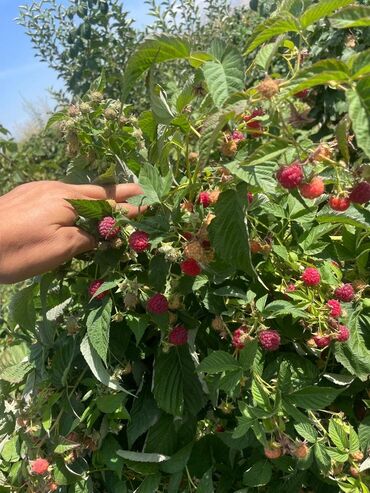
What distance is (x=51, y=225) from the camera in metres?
0.96

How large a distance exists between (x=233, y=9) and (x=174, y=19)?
829mm

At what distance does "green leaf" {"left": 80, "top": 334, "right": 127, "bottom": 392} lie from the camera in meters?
0.96

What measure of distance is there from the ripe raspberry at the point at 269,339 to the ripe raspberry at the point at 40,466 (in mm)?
475

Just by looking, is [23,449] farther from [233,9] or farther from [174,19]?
[233,9]

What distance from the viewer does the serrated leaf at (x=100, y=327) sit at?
0.89 meters

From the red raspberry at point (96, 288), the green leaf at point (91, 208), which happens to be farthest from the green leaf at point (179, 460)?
the green leaf at point (91, 208)

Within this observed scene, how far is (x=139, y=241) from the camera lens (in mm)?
888

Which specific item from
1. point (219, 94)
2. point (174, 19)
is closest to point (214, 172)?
point (219, 94)

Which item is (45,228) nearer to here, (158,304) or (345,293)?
(158,304)

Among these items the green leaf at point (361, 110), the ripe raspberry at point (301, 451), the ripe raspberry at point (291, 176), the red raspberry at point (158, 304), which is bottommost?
the ripe raspberry at point (301, 451)

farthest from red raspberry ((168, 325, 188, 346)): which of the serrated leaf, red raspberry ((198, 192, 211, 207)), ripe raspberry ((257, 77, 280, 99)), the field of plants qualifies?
ripe raspberry ((257, 77, 280, 99))

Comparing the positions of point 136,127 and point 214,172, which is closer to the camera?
point 214,172

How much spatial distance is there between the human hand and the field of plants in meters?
0.03

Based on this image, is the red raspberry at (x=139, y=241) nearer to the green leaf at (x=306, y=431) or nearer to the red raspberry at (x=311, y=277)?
the red raspberry at (x=311, y=277)
